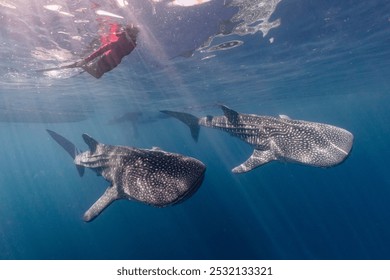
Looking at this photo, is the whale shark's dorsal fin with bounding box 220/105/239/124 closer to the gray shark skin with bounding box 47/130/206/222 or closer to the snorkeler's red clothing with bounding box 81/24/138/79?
the gray shark skin with bounding box 47/130/206/222

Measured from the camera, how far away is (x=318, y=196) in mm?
43500

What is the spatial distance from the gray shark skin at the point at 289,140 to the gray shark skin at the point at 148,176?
11.2 feet

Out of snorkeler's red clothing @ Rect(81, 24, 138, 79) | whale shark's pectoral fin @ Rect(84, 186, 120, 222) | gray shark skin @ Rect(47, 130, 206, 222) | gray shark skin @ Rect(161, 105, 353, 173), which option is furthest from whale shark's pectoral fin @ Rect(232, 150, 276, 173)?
snorkeler's red clothing @ Rect(81, 24, 138, 79)

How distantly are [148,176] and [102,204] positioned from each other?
5.60 feet

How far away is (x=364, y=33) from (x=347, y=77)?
15.5 metres

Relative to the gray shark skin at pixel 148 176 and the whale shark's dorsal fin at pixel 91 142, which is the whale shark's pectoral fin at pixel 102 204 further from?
the whale shark's dorsal fin at pixel 91 142

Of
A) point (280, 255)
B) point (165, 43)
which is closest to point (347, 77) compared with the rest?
point (280, 255)

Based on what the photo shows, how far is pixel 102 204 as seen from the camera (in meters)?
6.29

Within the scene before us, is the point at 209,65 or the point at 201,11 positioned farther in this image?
the point at 209,65

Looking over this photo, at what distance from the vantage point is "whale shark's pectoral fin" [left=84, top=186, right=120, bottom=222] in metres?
6.05

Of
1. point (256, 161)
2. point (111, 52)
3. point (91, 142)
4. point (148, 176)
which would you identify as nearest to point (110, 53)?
point (111, 52)

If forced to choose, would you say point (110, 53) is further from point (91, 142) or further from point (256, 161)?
point (256, 161)

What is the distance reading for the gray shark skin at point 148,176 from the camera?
4.60 m

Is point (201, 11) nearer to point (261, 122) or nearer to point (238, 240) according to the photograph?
point (261, 122)
